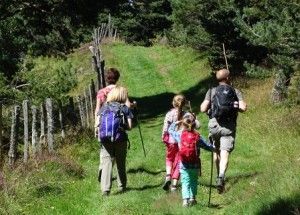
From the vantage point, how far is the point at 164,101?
23844 mm

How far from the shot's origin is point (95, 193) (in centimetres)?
1075

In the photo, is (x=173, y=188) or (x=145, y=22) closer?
(x=173, y=188)

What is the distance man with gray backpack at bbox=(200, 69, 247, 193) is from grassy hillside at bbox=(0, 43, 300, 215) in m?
0.50

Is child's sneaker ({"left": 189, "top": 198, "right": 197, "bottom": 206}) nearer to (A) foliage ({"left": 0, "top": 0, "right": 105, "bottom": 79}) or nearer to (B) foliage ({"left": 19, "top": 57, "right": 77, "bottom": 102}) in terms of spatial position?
(B) foliage ({"left": 19, "top": 57, "right": 77, "bottom": 102})

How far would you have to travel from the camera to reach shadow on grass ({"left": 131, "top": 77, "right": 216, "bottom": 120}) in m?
21.7

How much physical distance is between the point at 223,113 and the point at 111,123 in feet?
6.00

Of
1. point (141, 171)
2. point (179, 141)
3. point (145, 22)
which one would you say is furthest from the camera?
point (145, 22)

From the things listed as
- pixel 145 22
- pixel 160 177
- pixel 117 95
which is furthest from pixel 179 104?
pixel 145 22

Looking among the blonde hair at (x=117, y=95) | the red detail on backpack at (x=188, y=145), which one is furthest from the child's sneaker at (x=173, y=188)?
the blonde hair at (x=117, y=95)

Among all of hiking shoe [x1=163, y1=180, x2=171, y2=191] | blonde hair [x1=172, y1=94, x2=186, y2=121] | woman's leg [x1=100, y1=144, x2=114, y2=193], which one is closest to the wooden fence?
woman's leg [x1=100, y1=144, x2=114, y2=193]

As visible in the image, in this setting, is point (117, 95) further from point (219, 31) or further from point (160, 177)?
point (219, 31)

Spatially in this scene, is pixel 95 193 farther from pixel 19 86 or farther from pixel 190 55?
pixel 190 55

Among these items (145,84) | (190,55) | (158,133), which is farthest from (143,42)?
(158,133)

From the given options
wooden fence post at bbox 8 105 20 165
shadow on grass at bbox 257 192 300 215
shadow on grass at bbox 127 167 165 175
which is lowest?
shadow on grass at bbox 127 167 165 175
